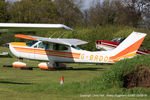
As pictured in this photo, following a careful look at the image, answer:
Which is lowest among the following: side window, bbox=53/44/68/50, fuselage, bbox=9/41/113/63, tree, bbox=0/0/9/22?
fuselage, bbox=9/41/113/63

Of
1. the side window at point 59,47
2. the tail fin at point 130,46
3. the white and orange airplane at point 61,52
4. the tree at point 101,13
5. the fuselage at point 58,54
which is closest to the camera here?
the tail fin at point 130,46

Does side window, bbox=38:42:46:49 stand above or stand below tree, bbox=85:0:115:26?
below

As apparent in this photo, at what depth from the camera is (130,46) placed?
18.5 m

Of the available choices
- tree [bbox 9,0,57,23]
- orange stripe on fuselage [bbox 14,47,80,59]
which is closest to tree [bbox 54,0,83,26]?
tree [bbox 9,0,57,23]

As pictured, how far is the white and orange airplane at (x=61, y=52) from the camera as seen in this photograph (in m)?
18.9

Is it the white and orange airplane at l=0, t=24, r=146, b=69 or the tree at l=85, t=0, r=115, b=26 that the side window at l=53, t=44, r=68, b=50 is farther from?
the tree at l=85, t=0, r=115, b=26

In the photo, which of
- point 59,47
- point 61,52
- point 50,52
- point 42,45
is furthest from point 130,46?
point 42,45

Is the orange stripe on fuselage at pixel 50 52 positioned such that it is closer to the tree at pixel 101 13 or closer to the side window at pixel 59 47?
the side window at pixel 59 47

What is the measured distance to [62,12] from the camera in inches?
2788

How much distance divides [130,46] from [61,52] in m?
4.36

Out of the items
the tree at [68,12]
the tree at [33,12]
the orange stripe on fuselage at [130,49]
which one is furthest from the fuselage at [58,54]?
the tree at [68,12]

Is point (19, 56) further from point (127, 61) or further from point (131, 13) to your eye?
point (131, 13)

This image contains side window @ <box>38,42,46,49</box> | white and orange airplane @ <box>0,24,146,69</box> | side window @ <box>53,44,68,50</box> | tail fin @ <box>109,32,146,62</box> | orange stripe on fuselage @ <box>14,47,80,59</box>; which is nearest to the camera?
tail fin @ <box>109,32,146,62</box>

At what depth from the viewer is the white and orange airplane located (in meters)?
18.9
